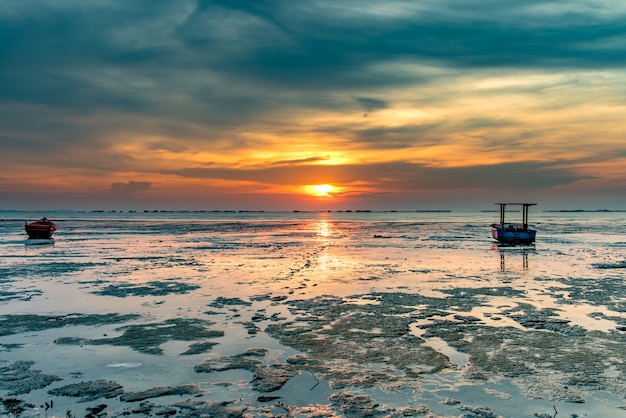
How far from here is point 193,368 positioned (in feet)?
33.1

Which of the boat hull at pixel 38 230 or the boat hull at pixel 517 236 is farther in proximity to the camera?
the boat hull at pixel 38 230

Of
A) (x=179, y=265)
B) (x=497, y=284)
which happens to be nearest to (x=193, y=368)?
(x=497, y=284)

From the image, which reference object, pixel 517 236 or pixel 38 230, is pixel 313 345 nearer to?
pixel 517 236

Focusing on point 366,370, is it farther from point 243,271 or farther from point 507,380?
point 243,271

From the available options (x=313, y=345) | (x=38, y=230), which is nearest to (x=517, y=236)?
(x=313, y=345)

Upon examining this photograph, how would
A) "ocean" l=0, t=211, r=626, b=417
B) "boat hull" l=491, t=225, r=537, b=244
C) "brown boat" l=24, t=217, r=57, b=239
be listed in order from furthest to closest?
"brown boat" l=24, t=217, r=57, b=239
"boat hull" l=491, t=225, r=537, b=244
"ocean" l=0, t=211, r=626, b=417

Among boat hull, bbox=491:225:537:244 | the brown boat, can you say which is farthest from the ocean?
the brown boat

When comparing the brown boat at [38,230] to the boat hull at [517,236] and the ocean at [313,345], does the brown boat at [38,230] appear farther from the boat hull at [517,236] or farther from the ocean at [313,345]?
the boat hull at [517,236]

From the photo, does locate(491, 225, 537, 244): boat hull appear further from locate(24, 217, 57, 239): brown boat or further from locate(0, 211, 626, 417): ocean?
locate(24, 217, 57, 239): brown boat

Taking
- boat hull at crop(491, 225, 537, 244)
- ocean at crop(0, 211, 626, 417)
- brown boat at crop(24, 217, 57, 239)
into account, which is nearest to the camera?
ocean at crop(0, 211, 626, 417)

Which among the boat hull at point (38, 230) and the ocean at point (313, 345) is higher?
the boat hull at point (38, 230)

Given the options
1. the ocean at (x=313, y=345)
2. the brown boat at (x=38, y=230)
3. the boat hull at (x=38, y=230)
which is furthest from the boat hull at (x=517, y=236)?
the boat hull at (x=38, y=230)

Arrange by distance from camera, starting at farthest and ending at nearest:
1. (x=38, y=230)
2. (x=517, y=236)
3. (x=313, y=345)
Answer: (x=38, y=230) < (x=517, y=236) < (x=313, y=345)

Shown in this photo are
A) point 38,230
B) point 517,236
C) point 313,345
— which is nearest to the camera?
point 313,345
